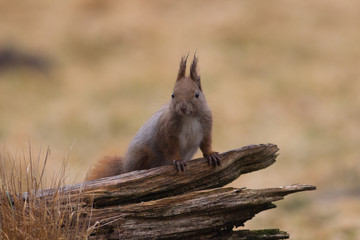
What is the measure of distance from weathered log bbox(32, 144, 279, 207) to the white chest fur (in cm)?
26

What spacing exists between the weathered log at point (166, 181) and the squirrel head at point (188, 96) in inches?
19.5

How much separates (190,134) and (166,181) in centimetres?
61

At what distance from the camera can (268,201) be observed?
5.15 metres

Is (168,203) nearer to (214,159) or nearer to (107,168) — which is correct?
(214,159)

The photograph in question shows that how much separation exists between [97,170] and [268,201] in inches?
82.6

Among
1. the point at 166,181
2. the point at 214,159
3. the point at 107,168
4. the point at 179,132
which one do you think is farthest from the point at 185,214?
the point at 107,168

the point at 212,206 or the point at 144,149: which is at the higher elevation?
the point at 144,149

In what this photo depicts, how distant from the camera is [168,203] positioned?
497cm

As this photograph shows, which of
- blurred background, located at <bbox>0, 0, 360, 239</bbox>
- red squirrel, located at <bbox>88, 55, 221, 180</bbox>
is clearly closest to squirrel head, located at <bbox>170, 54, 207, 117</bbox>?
red squirrel, located at <bbox>88, 55, 221, 180</bbox>

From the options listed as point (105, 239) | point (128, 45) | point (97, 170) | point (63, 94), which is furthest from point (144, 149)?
point (128, 45)

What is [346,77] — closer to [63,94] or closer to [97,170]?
[63,94]

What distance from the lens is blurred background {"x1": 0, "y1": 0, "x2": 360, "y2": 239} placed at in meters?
12.2

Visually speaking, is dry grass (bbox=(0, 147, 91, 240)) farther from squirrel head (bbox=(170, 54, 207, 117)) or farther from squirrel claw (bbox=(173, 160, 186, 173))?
squirrel head (bbox=(170, 54, 207, 117))

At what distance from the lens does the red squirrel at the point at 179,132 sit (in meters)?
5.45
